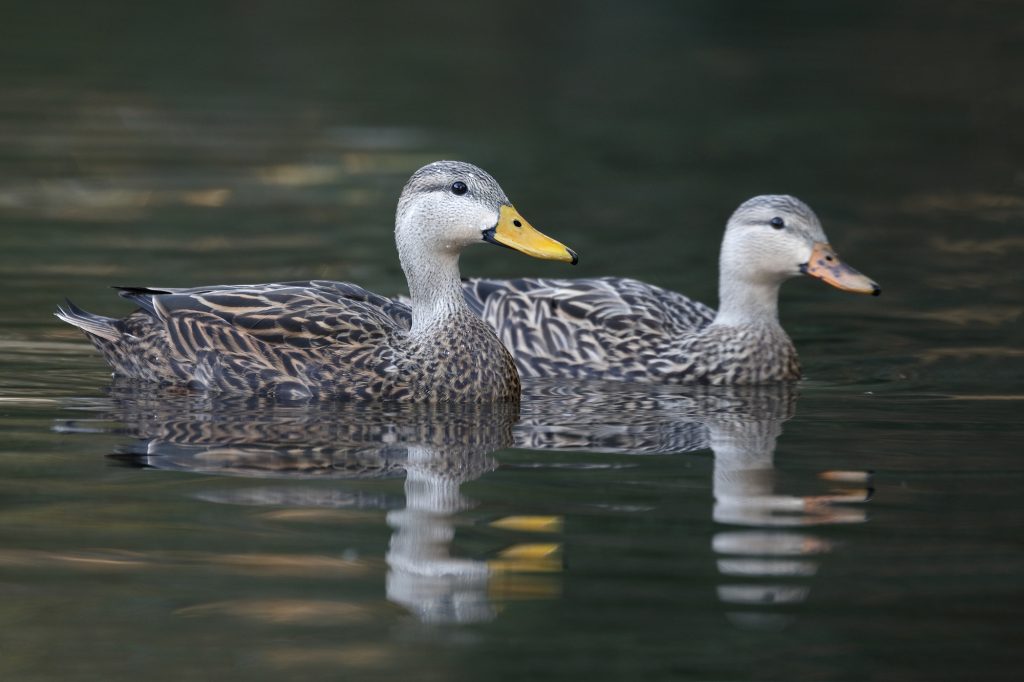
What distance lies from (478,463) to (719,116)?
14.7 metres

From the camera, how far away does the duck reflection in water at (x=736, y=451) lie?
22.6 ft

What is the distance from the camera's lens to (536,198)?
1712 cm

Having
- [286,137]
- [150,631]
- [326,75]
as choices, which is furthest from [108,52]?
[150,631]

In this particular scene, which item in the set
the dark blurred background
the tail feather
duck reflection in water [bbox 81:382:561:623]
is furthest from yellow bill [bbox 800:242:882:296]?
the tail feather

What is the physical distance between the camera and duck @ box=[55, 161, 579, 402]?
1006 centimetres

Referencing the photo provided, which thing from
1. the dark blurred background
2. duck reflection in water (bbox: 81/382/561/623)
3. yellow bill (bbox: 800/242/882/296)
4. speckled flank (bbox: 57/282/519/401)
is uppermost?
the dark blurred background

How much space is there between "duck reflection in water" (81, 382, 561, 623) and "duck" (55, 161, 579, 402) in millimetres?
140

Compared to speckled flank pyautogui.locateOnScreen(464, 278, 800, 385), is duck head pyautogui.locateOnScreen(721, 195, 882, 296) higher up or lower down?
higher up

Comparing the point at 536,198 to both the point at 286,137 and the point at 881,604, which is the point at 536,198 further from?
the point at 881,604

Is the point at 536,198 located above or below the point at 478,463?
above

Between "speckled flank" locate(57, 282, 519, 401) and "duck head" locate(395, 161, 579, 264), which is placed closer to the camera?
"duck head" locate(395, 161, 579, 264)

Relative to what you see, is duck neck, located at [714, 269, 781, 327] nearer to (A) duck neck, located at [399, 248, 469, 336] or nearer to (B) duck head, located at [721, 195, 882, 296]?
(B) duck head, located at [721, 195, 882, 296]

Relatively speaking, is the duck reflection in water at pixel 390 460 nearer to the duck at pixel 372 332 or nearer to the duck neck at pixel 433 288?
the duck at pixel 372 332

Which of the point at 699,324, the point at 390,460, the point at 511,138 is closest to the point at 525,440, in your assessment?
the point at 390,460
